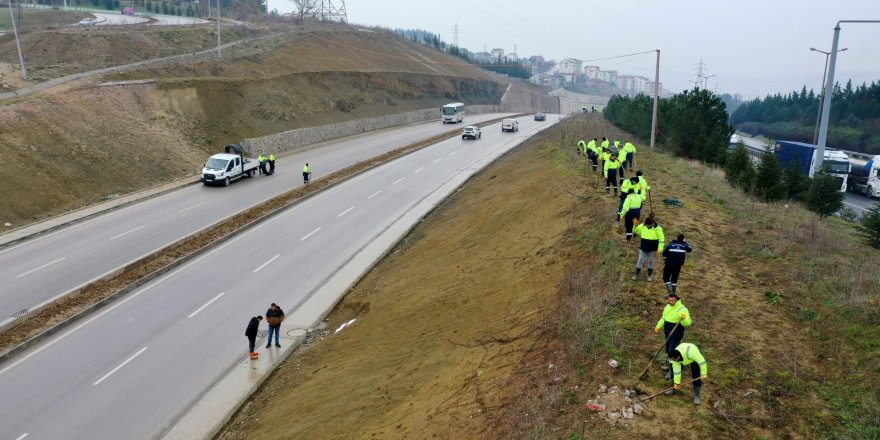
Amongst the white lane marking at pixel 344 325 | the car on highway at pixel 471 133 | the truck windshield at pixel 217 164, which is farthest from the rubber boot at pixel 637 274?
the car on highway at pixel 471 133

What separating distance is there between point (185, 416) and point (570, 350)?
9153mm

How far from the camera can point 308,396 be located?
13125mm

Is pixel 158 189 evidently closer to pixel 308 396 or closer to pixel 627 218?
pixel 308 396

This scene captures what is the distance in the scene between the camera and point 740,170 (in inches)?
1169

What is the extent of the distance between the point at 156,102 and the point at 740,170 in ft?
137

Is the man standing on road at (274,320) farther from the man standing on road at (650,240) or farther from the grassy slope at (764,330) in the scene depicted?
the man standing on road at (650,240)

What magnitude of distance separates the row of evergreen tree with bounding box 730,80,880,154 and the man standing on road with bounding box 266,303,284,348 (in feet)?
256

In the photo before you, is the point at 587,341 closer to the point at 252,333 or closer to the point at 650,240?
the point at 650,240

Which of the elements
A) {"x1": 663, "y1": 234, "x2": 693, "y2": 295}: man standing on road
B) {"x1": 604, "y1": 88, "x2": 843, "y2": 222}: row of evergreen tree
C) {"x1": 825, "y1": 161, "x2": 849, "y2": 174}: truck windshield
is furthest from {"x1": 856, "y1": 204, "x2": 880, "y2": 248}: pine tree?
{"x1": 825, "y1": 161, "x2": 849, "y2": 174}: truck windshield

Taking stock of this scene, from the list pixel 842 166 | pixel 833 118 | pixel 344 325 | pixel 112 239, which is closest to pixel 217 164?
pixel 112 239

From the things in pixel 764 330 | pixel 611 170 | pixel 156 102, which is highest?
pixel 156 102

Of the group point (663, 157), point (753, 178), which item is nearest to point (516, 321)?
point (753, 178)

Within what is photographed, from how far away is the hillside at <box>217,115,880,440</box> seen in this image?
9008 millimetres

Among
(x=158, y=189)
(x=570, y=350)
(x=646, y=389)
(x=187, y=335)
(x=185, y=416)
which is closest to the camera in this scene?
(x=646, y=389)
